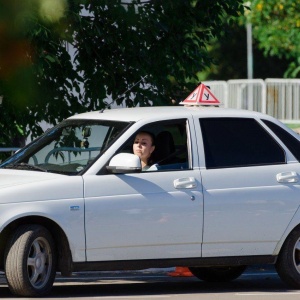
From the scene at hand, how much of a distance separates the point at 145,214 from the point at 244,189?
1.00 metres

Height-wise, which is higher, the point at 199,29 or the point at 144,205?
the point at 199,29

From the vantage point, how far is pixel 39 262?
11.1 m

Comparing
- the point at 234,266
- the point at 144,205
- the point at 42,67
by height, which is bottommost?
the point at 234,266

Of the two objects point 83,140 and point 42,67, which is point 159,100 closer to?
point 42,67

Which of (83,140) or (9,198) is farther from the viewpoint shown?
(83,140)

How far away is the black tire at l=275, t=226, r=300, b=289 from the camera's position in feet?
39.7

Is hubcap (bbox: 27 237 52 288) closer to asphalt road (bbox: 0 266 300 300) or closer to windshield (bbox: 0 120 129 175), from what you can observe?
asphalt road (bbox: 0 266 300 300)

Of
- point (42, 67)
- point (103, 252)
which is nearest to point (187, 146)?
point (103, 252)

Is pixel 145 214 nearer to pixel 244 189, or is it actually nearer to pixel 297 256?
pixel 244 189

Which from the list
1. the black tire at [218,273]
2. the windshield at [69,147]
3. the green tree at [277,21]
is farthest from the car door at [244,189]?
the green tree at [277,21]

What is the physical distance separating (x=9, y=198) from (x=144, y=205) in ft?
3.91

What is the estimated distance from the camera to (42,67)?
14711 millimetres

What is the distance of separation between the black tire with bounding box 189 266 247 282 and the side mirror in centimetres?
209

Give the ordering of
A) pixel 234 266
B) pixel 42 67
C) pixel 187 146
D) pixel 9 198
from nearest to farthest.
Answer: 1. pixel 9 198
2. pixel 187 146
3. pixel 234 266
4. pixel 42 67
